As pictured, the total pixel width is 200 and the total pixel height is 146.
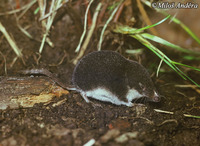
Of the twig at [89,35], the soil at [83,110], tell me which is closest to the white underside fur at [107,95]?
the soil at [83,110]

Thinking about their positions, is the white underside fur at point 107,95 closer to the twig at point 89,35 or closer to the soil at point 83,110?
the soil at point 83,110

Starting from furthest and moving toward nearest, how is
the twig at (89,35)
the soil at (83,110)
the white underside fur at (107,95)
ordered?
1. the twig at (89,35)
2. the white underside fur at (107,95)
3. the soil at (83,110)

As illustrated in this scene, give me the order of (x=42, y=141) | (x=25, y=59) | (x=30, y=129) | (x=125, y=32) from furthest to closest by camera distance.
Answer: (x=25, y=59) < (x=125, y=32) < (x=30, y=129) < (x=42, y=141)

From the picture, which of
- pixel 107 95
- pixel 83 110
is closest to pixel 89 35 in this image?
pixel 107 95

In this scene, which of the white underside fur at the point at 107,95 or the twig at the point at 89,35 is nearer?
the white underside fur at the point at 107,95

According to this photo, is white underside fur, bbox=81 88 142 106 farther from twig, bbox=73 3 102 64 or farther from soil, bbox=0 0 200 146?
twig, bbox=73 3 102 64

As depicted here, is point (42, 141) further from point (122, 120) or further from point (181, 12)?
point (181, 12)

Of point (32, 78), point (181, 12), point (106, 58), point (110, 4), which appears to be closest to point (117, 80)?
point (106, 58)

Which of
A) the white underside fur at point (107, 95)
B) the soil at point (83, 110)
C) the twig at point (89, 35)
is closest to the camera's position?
the soil at point (83, 110)

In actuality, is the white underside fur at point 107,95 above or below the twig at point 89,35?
below
